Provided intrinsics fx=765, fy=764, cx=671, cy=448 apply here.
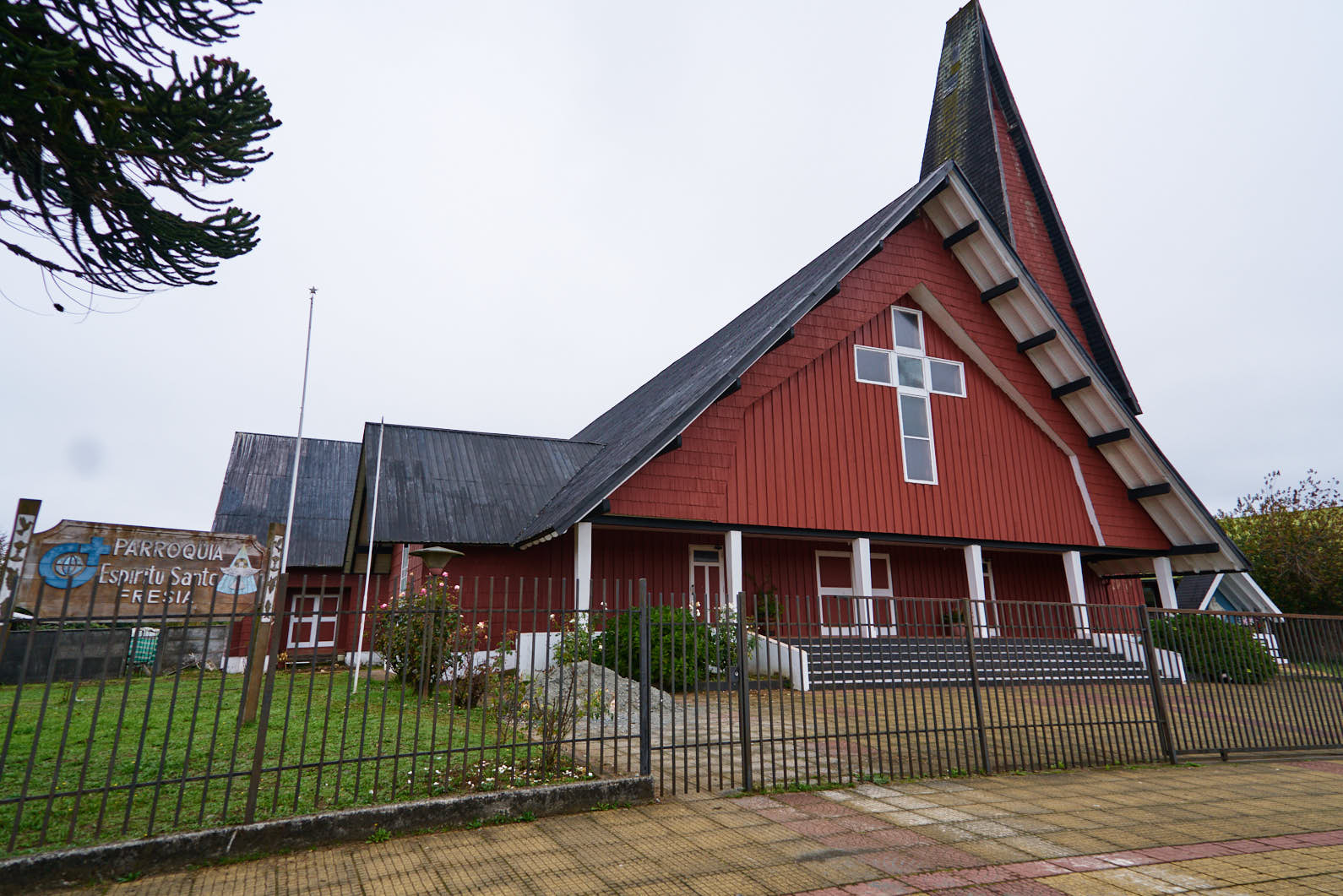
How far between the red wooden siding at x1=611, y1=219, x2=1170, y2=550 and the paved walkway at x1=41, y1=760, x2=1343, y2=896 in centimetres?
850

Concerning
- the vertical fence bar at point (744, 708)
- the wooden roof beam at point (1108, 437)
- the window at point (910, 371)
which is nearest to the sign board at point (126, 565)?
the vertical fence bar at point (744, 708)

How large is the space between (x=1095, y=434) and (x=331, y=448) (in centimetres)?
2457

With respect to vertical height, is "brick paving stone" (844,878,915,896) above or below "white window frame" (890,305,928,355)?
below

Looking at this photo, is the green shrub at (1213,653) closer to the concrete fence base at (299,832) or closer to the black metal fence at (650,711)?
the black metal fence at (650,711)

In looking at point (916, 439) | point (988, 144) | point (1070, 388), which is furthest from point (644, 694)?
point (988, 144)

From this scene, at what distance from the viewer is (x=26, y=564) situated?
5949 millimetres

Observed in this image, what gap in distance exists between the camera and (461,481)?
677 inches

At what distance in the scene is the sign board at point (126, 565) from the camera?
6.03 metres

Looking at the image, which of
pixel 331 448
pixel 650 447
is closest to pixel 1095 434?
pixel 650 447

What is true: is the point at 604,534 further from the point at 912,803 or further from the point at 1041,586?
the point at 1041,586

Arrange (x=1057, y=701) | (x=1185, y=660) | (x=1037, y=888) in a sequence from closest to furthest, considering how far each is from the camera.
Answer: (x=1037, y=888) → (x=1057, y=701) → (x=1185, y=660)

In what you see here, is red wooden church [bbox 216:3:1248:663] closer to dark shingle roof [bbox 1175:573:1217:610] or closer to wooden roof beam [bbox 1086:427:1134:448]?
wooden roof beam [bbox 1086:427:1134:448]

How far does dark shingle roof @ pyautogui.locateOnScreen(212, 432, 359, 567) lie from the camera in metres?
23.2

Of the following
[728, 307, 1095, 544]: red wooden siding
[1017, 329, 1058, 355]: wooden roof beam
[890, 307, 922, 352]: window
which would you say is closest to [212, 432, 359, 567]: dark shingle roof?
[728, 307, 1095, 544]: red wooden siding
